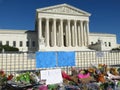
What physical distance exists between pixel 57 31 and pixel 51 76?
162 ft

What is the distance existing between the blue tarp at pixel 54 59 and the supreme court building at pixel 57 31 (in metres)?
39.9

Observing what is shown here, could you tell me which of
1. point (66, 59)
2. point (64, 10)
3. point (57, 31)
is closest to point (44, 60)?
point (66, 59)

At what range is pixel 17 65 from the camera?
1062cm

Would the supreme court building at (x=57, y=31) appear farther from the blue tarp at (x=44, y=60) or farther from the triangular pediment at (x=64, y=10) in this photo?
the blue tarp at (x=44, y=60)

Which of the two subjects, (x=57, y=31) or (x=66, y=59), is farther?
(x=57, y=31)

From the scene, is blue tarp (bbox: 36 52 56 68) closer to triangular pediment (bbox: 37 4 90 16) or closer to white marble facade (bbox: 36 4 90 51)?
white marble facade (bbox: 36 4 90 51)

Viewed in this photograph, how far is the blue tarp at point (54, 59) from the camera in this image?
33.4 feet

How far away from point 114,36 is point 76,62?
5750 centimetres

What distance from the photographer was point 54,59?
410 inches

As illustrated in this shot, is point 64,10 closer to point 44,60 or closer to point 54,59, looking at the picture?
point 54,59

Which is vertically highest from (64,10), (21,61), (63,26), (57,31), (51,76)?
(64,10)

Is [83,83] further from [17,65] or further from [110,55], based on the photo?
[110,55]

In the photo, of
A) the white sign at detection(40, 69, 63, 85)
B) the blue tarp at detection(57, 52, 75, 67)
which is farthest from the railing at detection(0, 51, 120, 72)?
the white sign at detection(40, 69, 63, 85)

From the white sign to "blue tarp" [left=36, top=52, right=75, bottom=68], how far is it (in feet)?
9.15
